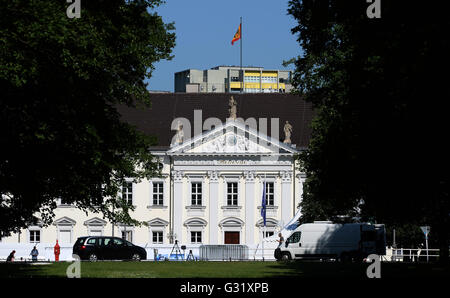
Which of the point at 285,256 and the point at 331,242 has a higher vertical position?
the point at 331,242

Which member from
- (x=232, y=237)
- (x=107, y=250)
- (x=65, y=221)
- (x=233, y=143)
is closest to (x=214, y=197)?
(x=232, y=237)

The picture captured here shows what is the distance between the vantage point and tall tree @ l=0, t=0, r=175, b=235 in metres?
26.0

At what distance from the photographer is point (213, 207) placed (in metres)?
94.7

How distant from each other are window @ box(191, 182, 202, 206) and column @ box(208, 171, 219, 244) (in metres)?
0.98

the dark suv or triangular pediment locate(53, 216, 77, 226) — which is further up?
triangular pediment locate(53, 216, 77, 226)

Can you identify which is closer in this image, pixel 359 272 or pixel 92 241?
pixel 359 272

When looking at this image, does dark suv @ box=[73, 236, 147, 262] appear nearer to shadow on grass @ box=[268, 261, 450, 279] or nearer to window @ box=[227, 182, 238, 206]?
shadow on grass @ box=[268, 261, 450, 279]

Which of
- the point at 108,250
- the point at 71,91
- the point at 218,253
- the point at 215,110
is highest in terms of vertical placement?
the point at 215,110

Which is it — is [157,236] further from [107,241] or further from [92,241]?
[107,241]

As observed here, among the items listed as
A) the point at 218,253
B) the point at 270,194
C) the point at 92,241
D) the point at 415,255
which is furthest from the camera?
the point at 270,194

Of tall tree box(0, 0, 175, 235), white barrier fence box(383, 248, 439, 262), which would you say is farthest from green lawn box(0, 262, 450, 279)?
white barrier fence box(383, 248, 439, 262)

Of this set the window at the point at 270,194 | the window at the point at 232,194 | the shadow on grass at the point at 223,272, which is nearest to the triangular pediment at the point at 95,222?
the window at the point at 232,194

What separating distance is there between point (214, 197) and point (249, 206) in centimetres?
328
